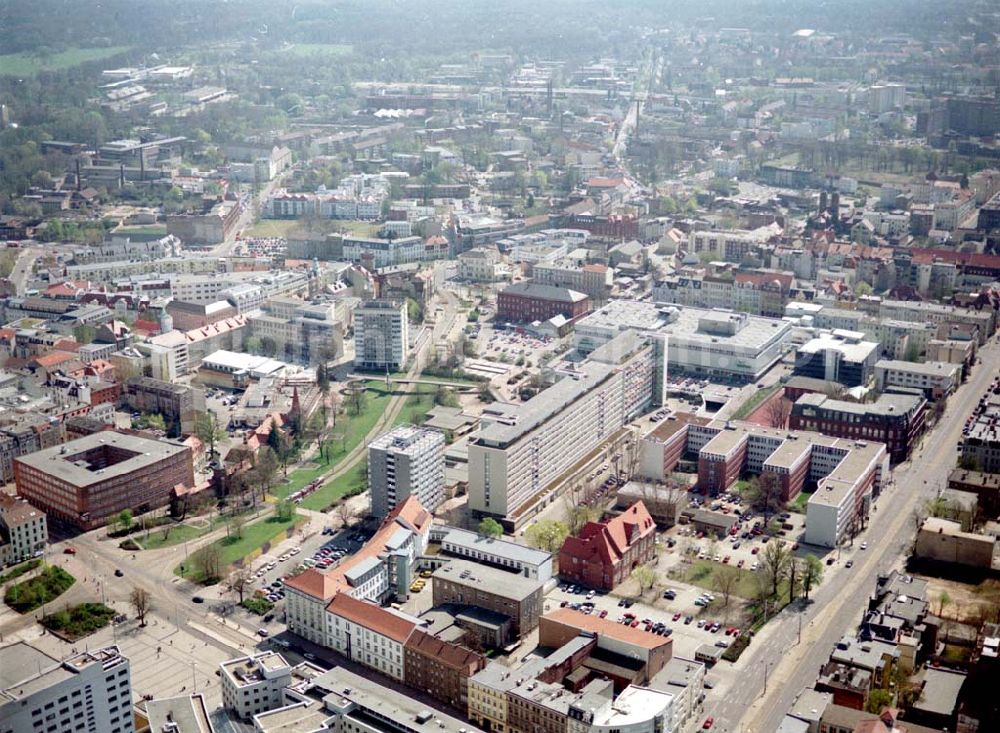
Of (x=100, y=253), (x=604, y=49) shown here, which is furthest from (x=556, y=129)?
(x=100, y=253)

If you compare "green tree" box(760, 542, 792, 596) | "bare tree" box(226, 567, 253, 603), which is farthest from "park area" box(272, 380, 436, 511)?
"green tree" box(760, 542, 792, 596)

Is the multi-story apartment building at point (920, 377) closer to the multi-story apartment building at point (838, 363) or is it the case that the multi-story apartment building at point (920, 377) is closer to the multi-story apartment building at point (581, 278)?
the multi-story apartment building at point (838, 363)

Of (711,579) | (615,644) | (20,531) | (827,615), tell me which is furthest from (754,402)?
(20,531)

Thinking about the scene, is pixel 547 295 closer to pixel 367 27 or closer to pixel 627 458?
pixel 627 458

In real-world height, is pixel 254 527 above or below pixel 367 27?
below

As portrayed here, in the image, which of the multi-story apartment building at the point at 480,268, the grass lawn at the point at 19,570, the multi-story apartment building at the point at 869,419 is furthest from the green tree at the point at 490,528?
the multi-story apartment building at the point at 480,268

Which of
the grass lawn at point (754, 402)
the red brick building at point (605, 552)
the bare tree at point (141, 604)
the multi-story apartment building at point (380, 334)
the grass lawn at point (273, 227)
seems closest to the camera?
the bare tree at point (141, 604)

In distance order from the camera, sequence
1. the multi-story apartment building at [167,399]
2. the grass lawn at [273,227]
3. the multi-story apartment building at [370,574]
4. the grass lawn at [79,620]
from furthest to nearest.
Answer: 1. the grass lawn at [273,227]
2. the multi-story apartment building at [167,399]
3. the grass lawn at [79,620]
4. the multi-story apartment building at [370,574]

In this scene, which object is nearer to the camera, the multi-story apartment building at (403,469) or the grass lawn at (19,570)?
the grass lawn at (19,570)
